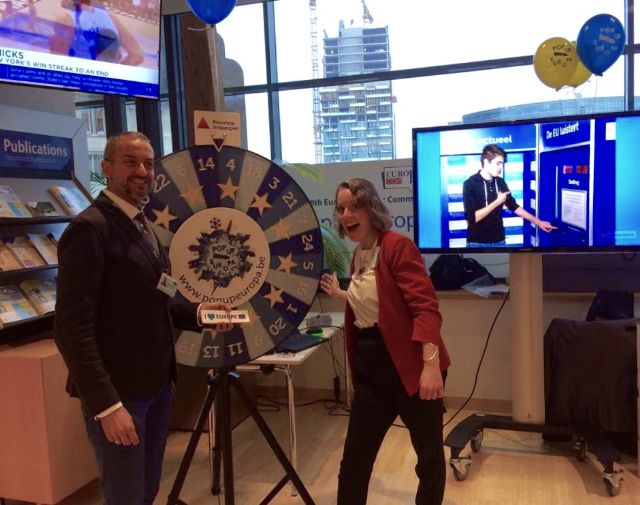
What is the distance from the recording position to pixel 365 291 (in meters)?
2.09

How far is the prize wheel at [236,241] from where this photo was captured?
81.7 inches

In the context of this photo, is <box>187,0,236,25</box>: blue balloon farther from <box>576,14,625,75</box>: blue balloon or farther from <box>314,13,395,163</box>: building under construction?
<box>314,13,395,163</box>: building under construction

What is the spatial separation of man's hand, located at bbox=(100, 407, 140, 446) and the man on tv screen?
204 centimetres

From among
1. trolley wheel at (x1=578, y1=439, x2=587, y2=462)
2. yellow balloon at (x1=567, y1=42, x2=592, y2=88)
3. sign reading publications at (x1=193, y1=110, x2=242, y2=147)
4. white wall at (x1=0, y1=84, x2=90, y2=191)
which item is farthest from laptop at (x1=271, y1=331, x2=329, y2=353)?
yellow balloon at (x1=567, y1=42, x2=592, y2=88)

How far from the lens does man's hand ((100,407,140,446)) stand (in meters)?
1.53

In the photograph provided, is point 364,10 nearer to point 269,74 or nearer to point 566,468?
point 269,74

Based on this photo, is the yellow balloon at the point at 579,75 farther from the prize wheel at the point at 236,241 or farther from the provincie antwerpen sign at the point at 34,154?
the provincie antwerpen sign at the point at 34,154

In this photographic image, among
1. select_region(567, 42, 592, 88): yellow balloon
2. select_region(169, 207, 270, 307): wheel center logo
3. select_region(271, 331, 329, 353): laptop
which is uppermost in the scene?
select_region(567, 42, 592, 88): yellow balloon

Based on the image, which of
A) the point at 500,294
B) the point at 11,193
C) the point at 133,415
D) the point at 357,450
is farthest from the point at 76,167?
the point at 500,294

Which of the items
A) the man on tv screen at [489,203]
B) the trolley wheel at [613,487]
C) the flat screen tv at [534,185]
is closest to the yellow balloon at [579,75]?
the flat screen tv at [534,185]

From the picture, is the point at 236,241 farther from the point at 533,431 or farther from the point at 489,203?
the point at 533,431

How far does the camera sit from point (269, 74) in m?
5.19

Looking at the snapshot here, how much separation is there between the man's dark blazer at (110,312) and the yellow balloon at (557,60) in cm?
265

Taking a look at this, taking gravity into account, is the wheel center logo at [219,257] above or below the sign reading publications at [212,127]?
below
